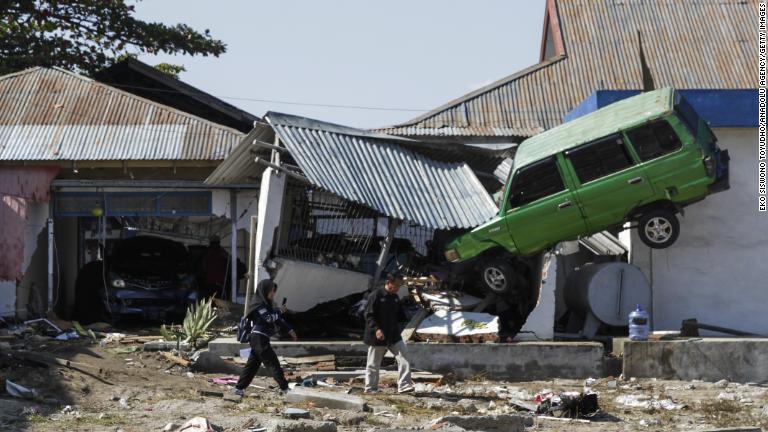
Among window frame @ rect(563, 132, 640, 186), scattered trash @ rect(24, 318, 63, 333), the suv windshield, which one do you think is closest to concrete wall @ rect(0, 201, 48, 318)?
scattered trash @ rect(24, 318, 63, 333)

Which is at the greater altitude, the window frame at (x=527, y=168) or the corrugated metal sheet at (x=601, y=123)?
the corrugated metal sheet at (x=601, y=123)

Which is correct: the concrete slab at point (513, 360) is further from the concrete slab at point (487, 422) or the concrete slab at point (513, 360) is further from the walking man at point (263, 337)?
the concrete slab at point (487, 422)

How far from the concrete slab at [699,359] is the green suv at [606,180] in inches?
65.5

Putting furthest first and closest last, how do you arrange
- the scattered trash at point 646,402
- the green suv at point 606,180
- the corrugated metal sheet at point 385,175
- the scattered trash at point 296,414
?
the corrugated metal sheet at point 385,175
the green suv at point 606,180
the scattered trash at point 646,402
the scattered trash at point 296,414

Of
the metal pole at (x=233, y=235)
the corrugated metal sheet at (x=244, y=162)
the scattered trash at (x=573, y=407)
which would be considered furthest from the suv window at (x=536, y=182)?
the metal pole at (x=233, y=235)

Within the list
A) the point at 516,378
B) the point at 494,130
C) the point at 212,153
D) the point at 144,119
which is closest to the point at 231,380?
the point at 516,378

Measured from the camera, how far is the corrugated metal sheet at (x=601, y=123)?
49.8ft

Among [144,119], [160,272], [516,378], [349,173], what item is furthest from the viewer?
[144,119]

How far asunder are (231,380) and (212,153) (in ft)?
23.4

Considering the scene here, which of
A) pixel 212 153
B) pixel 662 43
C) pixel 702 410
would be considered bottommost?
pixel 702 410

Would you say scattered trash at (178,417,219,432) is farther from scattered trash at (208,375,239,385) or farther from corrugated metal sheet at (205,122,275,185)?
corrugated metal sheet at (205,122,275,185)

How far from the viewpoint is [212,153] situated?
2017 cm

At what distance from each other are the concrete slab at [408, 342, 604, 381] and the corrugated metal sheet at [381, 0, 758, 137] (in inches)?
311

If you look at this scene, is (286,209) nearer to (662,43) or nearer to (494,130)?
(494,130)
